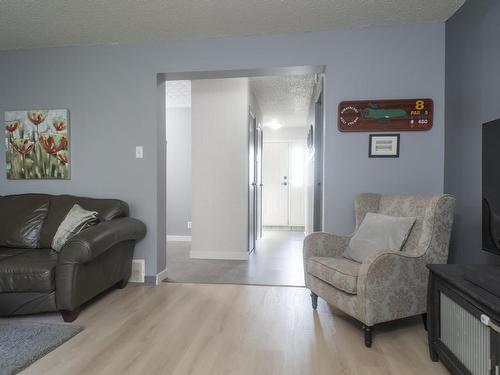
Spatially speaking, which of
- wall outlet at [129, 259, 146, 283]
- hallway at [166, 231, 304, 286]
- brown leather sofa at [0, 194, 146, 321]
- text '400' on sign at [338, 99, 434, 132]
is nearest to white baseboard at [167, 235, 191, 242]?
hallway at [166, 231, 304, 286]

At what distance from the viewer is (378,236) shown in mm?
2203

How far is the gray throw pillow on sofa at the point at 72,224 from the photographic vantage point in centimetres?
241

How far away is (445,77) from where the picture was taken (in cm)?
263

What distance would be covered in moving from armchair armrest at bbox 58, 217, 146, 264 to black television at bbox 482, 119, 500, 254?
236 cm

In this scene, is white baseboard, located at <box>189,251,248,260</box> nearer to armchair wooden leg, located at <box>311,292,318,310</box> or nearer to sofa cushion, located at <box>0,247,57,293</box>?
armchair wooden leg, located at <box>311,292,318,310</box>

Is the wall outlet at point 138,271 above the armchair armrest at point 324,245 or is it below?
below

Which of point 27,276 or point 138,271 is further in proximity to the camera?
point 138,271

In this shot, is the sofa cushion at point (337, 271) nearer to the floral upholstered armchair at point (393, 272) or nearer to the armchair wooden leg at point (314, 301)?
the floral upholstered armchair at point (393, 272)

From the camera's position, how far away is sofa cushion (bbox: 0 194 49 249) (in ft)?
8.64

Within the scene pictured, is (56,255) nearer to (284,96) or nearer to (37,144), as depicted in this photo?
(37,144)

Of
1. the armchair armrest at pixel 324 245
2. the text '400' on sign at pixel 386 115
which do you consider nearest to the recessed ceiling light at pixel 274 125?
the text '400' on sign at pixel 386 115

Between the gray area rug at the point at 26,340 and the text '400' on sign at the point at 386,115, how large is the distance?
2.56 metres

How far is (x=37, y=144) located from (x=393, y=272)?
3405mm

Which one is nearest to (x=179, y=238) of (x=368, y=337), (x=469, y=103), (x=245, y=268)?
(x=245, y=268)
